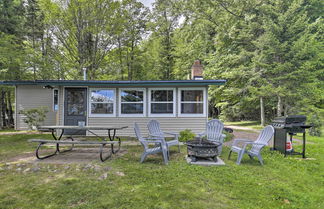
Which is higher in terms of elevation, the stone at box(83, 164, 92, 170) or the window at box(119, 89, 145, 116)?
the window at box(119, 89, 145, 116)

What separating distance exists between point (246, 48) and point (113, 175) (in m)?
14.1

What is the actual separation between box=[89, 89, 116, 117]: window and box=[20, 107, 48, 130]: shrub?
3.65 metres

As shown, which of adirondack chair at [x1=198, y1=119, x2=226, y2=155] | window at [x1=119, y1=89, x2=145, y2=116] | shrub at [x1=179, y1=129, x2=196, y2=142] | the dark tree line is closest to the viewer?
adirondack chair at [x1=198, y1=119, x2=226, y2=155]

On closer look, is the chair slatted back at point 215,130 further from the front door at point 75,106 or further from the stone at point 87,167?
the front door at point 75,106

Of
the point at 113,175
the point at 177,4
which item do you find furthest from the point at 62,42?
the point at 113,175

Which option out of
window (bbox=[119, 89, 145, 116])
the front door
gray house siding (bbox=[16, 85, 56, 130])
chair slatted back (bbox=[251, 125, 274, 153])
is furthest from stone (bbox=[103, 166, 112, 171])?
gray house siding (bbox=[16, 85, 56, 130])

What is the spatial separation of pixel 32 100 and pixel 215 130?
11083 mm

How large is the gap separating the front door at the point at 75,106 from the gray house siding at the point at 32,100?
359cm

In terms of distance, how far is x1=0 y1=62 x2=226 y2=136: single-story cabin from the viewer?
25.4 ft

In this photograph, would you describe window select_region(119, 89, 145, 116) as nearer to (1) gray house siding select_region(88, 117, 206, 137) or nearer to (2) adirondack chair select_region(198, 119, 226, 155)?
(1) gray house siding select_region(88, 117, 206, 137)

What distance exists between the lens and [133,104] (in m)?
8.01

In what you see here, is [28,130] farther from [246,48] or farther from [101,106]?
[246,48]

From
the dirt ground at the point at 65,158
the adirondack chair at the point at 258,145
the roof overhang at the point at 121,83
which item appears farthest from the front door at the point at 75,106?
the adirondack chair at the point at 258,145

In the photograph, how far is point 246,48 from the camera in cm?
1354
